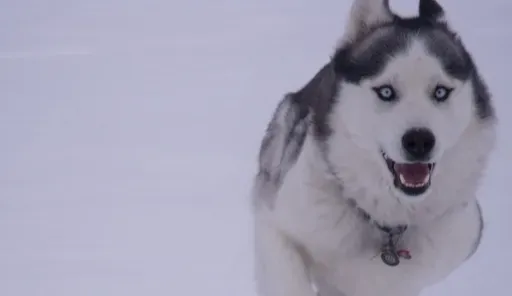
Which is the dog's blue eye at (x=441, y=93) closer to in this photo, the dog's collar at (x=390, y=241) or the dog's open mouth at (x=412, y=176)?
the dog's open mouth at (x=412, y=176)

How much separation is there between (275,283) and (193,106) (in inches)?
236

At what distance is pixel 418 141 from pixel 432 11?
711 millimetres

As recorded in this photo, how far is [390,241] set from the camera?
10.7ft

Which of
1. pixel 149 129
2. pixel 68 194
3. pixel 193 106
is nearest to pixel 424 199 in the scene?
pixel 68 194

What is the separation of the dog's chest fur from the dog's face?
0.89 feet

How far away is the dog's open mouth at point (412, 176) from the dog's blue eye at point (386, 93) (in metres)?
0.19

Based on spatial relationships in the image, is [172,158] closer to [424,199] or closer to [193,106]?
[193,106]

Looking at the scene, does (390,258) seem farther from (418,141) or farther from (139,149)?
(139,149)

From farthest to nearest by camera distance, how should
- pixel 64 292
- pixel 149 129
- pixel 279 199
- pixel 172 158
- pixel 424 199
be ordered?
1. pixel 149 129
2. pixel 172 158
3. pixel 64 292
4. pixel 279 199
5. pixel 424 199

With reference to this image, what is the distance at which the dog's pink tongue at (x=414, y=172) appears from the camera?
9.70 ft

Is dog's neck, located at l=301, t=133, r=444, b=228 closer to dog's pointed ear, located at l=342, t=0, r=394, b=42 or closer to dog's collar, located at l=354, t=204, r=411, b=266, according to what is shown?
dog's collar, located at l=354, t=204, r=411, b=266

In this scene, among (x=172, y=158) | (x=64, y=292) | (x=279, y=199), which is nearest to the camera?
(x=279, y=199)

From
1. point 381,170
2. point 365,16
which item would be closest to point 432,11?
point 365,16

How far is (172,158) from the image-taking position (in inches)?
302
